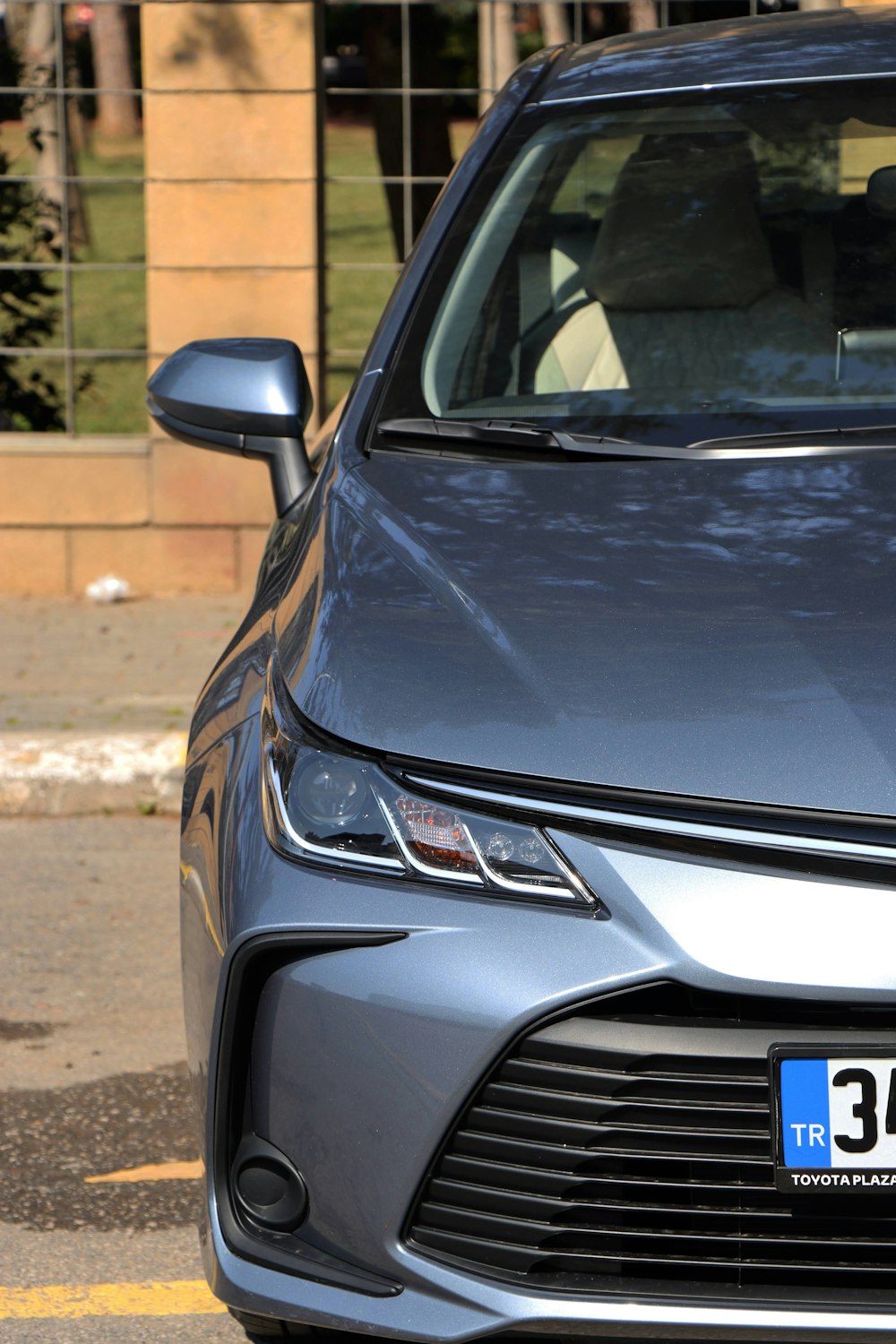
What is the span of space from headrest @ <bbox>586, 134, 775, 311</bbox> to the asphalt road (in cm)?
169

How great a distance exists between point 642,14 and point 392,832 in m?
6.30

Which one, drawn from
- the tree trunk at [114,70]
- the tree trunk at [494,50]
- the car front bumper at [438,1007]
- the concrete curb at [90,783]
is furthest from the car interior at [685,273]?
the tree trunk at [114,70]

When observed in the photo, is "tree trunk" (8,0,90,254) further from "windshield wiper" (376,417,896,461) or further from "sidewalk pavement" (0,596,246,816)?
"windshield wiper" (376,417,896,461)

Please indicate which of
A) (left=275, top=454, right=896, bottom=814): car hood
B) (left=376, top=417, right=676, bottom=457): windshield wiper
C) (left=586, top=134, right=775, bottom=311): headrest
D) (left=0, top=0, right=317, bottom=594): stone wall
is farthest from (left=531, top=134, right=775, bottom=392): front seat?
(left=0, top=0, right=317, bottom=594): stone wall

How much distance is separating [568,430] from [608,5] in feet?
18.0

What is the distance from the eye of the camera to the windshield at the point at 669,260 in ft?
9.50

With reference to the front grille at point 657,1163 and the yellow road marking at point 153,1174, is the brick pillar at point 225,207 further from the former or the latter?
the front grille at point 657,1163

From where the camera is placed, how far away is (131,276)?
27.9 ft

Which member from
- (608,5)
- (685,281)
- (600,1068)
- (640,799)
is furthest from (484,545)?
(608,5)

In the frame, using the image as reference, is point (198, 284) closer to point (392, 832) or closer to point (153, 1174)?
point (153, 1174)

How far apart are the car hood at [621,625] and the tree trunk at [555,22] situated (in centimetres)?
576

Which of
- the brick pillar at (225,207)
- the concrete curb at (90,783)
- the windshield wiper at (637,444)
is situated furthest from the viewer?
the brick pillar at (225,207)

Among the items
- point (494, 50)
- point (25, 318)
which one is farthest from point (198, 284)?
point (494, 50)

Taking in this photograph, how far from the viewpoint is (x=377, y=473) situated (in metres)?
2.54
